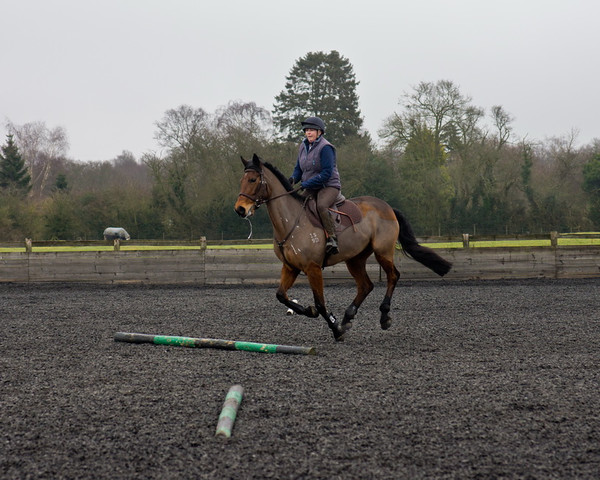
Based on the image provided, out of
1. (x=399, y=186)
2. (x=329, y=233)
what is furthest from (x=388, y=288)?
(x=399, y=186)

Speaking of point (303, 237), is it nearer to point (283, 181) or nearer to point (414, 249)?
point (283, 181)

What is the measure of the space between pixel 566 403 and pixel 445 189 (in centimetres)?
3121

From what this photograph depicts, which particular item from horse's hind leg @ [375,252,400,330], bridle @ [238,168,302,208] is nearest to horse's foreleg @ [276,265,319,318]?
bridle @ [238,168,302,208]

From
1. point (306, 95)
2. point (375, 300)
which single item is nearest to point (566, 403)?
point (375, 300)

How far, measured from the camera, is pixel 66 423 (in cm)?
407

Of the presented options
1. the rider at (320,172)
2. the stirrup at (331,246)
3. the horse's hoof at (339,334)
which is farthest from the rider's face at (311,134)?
the horse's hoof at (339,334)

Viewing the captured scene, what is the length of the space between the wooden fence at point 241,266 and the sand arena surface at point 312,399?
552cm

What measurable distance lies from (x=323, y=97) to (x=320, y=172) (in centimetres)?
3991

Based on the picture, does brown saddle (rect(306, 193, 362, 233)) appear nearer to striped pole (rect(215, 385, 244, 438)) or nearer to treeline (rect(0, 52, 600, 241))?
striped pole (rect(215, 385, 244, 438))

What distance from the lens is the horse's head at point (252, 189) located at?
6723mm

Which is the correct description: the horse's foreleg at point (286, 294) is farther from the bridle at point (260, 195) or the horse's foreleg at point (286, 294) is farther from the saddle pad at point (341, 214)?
the bridle at point (260, 195)

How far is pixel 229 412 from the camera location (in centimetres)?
393

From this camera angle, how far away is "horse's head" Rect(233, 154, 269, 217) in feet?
22.1

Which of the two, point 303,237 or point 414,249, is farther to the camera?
point 414,249
